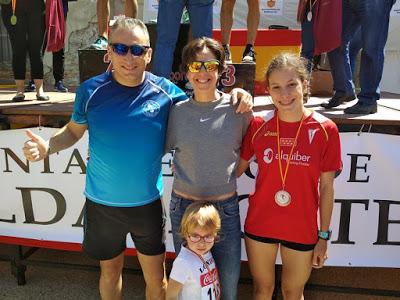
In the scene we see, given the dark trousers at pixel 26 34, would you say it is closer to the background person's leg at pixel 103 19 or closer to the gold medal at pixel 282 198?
the background person's leg at pixel 103 19

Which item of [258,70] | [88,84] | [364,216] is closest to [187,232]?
[88,84]

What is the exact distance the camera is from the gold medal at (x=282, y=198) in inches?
83.0

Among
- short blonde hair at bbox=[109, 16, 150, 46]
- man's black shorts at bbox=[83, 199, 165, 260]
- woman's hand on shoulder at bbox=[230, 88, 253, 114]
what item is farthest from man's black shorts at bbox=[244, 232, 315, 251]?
short blonde hair at bbox=[109, 16, 150, 46]

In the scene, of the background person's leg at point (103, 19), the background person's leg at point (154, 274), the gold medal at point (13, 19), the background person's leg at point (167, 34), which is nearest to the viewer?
the background person's leg at point (154, 274)

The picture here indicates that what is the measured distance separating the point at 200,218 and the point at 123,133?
0.55 meters

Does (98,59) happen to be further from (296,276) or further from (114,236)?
(296,276)

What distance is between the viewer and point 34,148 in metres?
2.01

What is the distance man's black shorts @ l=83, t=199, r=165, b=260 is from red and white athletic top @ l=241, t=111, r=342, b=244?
0.49 meters

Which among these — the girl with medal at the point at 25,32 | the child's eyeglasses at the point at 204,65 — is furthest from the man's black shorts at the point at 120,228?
the girl with medal at the point at 25,32

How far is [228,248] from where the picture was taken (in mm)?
2158

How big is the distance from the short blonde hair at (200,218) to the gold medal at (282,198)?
11.9 inches

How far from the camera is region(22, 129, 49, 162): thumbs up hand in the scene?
198 cm

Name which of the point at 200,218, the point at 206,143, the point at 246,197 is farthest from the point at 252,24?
the point at 200,218

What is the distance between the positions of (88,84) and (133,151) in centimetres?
39
